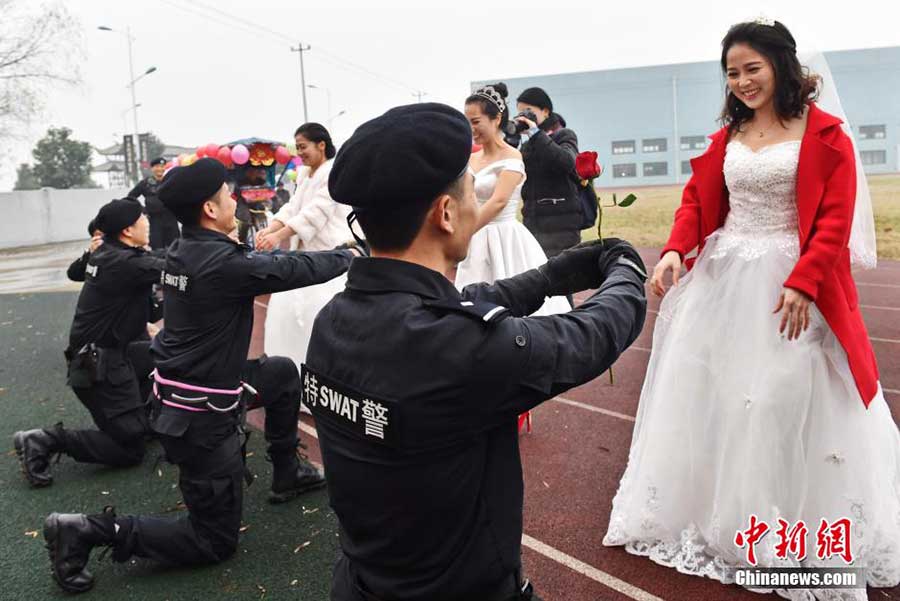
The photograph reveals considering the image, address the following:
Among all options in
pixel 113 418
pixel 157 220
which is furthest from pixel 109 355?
pixel 157 220

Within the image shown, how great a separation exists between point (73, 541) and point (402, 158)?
8.16ft

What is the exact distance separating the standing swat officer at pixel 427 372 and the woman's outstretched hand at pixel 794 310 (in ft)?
4.16

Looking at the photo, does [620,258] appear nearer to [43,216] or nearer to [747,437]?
[747,437]

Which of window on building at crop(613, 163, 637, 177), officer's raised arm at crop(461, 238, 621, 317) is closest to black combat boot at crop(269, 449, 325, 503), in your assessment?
officer's raised arm at crop(461, 238, 621, 317)

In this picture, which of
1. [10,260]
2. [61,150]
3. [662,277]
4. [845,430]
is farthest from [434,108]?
[61,150]

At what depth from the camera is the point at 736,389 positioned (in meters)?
2.83

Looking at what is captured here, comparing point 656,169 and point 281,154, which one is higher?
point 656,169

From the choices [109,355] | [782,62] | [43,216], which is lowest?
[109,355]

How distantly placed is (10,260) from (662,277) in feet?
72.6

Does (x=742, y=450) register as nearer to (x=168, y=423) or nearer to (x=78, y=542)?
(x=168, y=423)

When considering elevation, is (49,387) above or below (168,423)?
below

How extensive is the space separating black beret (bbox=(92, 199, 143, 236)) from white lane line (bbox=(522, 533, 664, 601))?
294 cm

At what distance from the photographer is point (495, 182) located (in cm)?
445

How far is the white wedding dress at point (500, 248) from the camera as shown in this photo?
448 cm
